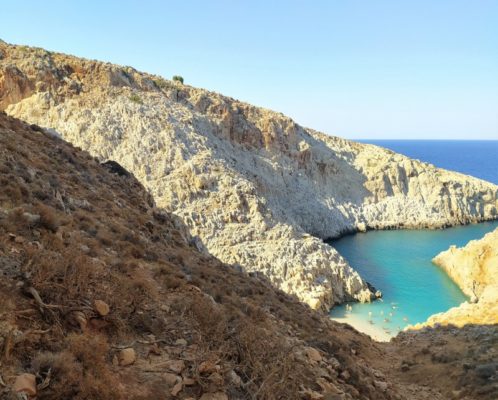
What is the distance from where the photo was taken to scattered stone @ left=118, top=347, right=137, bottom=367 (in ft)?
18.8

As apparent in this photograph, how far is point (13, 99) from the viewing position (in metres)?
40.8

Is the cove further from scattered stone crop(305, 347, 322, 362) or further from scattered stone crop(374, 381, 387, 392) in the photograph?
scattered stone crop(305, 347, 322, 362)

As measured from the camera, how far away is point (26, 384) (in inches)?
173

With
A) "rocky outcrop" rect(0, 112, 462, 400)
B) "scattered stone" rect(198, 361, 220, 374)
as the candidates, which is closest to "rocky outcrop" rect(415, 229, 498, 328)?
"rocky outcrop" rect(0, 112, 462, 400)

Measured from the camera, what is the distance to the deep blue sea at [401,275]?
32.5m

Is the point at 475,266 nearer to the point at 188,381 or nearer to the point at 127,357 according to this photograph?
the point at 188,381

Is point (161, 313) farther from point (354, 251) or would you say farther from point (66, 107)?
point (354, 251)

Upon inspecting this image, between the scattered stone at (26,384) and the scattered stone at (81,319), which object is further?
the scattered stone at (81,319)

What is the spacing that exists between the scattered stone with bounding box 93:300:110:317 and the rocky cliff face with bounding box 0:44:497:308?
17849 millimetres

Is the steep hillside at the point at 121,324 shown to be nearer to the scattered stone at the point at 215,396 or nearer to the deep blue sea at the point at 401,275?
the scattered stone at the point at 215,396

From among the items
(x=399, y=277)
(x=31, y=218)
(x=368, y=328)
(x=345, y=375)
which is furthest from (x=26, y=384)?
(x=399, y=277)

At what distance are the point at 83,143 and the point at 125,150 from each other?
4197mm

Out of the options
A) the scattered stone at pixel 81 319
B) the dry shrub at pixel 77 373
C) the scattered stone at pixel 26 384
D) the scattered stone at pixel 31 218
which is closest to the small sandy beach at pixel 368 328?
the scattered stone at pixel 31 218

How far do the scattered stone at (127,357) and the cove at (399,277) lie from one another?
26017 millimetres
